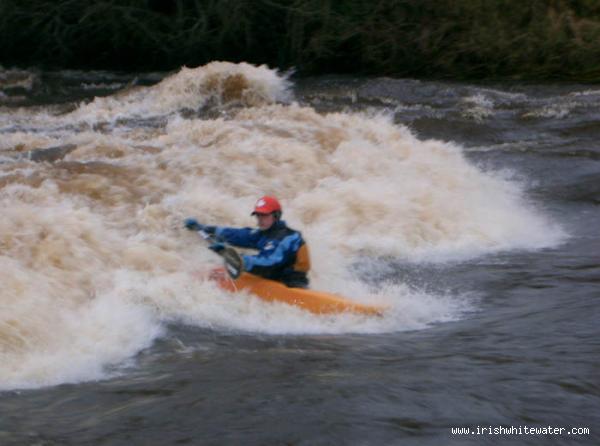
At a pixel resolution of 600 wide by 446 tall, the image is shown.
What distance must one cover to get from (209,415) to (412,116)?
9813mm

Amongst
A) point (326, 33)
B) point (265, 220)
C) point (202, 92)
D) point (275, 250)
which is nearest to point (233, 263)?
point (275, 250)

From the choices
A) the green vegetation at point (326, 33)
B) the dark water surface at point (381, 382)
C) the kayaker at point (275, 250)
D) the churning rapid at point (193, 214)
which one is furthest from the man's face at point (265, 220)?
the green vegetation at point (326, 33)

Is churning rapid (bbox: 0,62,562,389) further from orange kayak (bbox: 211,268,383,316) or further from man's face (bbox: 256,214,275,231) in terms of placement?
man's face (bbox: 256,214,275,231)

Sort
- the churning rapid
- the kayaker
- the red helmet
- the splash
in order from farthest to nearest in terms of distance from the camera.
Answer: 1. the splash
2. the red helmet
3. the kayaker
4. the churning rapid

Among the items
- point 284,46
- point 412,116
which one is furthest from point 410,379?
point 284,46

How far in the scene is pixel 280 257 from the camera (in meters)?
6.71

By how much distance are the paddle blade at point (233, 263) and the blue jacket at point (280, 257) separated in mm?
73

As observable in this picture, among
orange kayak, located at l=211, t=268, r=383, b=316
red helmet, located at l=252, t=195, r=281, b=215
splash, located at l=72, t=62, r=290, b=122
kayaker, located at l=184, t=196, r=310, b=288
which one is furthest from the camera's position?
splash, located at l=72, t=62, r=290, b=122

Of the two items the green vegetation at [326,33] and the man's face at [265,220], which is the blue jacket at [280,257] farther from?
the green vegetation at [326,33]

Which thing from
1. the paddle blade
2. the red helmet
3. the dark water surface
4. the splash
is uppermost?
the splash

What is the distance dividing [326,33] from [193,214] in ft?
36.4

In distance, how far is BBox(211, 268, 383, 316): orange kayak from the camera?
21.3 feet

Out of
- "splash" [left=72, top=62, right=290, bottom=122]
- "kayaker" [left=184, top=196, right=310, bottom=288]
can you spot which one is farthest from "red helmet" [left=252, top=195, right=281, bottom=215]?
"splash" [left=72, top=62, right=290, bottom=122]

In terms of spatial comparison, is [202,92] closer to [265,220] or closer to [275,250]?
[265,220]
